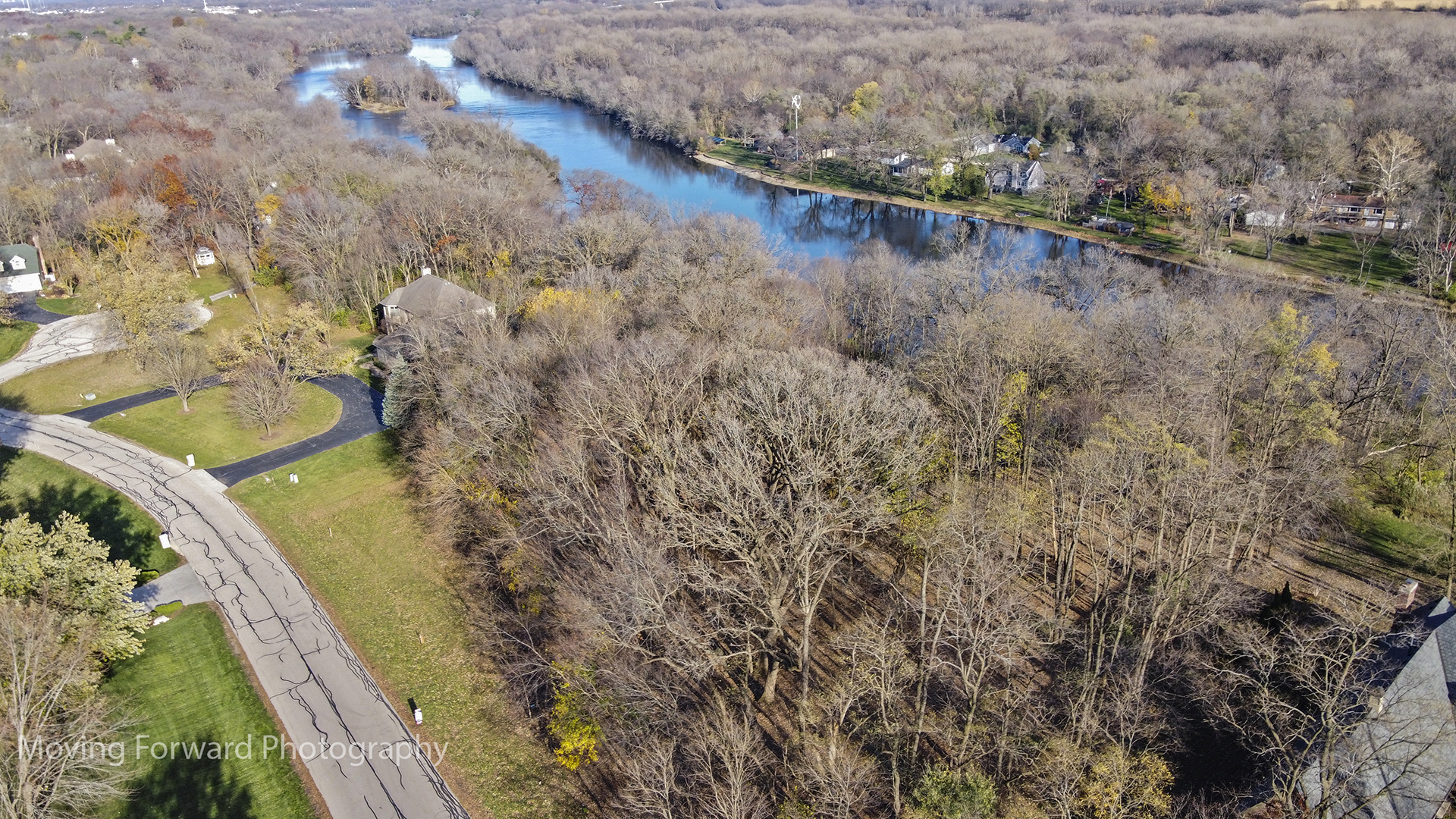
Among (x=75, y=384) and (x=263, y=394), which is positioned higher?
(x=263, y=394)

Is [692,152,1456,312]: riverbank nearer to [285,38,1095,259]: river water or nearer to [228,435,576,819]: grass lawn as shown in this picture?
[285,38,1095,259]: river water

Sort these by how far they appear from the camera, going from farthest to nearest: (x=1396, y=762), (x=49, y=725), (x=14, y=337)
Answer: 1. (x=14, y=337)
2. (x=49, y=725)
3. (x=1396, y=762)

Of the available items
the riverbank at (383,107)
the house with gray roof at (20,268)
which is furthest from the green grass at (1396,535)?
the riverbank at (383,107)

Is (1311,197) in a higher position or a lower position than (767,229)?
higher

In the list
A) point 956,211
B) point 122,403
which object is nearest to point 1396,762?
point 122,403

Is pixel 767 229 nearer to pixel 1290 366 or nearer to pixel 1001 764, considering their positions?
pixel 1290 366

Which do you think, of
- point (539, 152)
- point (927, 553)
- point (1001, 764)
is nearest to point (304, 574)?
point (927, 553)

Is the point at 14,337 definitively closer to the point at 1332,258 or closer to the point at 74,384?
the point at 74,384
